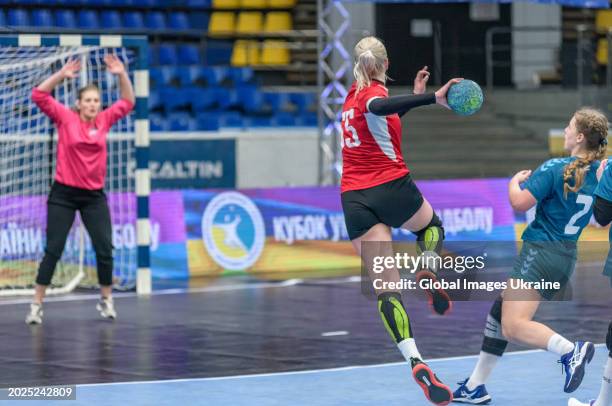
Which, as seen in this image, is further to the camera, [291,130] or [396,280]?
[291,130]

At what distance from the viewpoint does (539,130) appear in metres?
26.2

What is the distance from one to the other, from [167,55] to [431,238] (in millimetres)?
17436

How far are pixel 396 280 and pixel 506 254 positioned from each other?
364 inches

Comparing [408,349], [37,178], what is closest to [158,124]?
[37,178]

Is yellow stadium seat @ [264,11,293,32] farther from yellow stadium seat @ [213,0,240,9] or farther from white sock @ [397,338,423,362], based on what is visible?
white sock @ [397,338,423,362]

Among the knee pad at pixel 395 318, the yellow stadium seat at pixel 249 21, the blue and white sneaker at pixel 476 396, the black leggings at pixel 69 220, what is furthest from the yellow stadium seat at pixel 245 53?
the blue and white sneaker at pixel 476 396

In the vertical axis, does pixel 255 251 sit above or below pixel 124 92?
below

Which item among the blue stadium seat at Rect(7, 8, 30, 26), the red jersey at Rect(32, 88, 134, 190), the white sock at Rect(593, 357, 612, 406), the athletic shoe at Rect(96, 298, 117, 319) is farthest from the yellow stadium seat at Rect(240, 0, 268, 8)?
the white sock at Rect(593, 357, 612, 406)

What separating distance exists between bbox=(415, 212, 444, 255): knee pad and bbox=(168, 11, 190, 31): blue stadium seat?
18726 mm

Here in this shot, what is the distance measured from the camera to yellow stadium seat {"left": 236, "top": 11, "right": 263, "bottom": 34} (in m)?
27.2

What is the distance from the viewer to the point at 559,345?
25.4 ft

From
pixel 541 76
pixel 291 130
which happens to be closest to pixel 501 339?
pixel 291 130

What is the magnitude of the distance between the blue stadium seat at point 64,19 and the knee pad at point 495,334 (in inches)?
735

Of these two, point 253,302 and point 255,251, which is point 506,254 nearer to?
point 255,251
